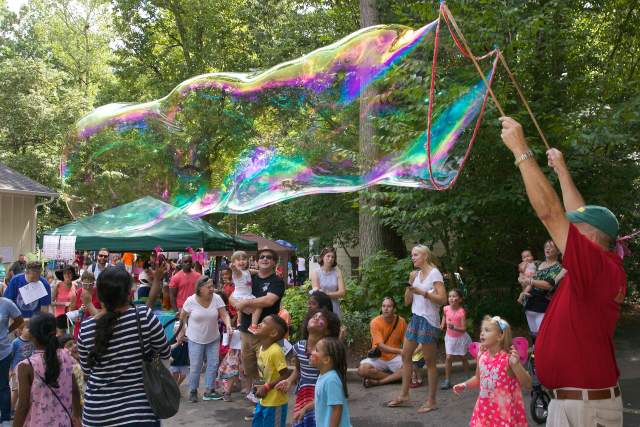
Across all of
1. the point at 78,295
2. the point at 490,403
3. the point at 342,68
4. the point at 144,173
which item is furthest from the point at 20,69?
the point at 490,403

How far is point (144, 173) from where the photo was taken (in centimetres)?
803

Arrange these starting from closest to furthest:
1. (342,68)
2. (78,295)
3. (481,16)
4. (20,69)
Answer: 1. (342,68)
2. (481,16)
3. (78,295)
4. (20,69)

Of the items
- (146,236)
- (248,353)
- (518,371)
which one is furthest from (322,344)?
(146,236)

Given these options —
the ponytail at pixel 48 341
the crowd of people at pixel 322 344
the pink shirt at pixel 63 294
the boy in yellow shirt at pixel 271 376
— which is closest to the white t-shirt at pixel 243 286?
the crowd of people at pixel 322 344

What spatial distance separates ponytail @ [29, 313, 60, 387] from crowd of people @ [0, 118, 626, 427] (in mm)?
10

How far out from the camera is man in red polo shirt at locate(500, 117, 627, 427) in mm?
2928

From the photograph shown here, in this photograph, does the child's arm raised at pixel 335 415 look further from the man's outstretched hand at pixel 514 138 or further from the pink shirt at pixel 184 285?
the pink shirt at pixel 184 285

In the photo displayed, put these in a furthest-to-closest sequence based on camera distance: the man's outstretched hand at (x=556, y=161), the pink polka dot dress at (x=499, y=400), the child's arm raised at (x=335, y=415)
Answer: the pink polka dot dress at (x=499, y=400) → the child's arm raised at (x=335, y=415) → the man's outstretched hand at (x=556, y=161)

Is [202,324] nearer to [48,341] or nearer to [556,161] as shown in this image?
[48,341]

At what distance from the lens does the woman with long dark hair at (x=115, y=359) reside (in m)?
3.78

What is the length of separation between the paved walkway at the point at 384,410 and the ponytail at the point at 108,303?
13.3 feet

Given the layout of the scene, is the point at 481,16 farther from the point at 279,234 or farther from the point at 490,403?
the point at 279,234

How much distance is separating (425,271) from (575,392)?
4571 millimetres

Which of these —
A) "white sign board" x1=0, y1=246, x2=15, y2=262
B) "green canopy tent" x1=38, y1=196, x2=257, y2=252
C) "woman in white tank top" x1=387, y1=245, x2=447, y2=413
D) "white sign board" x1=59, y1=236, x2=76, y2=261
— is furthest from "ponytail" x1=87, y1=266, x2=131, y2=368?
"white sign board" x1=0, y1=246, x2=15, y2=262
